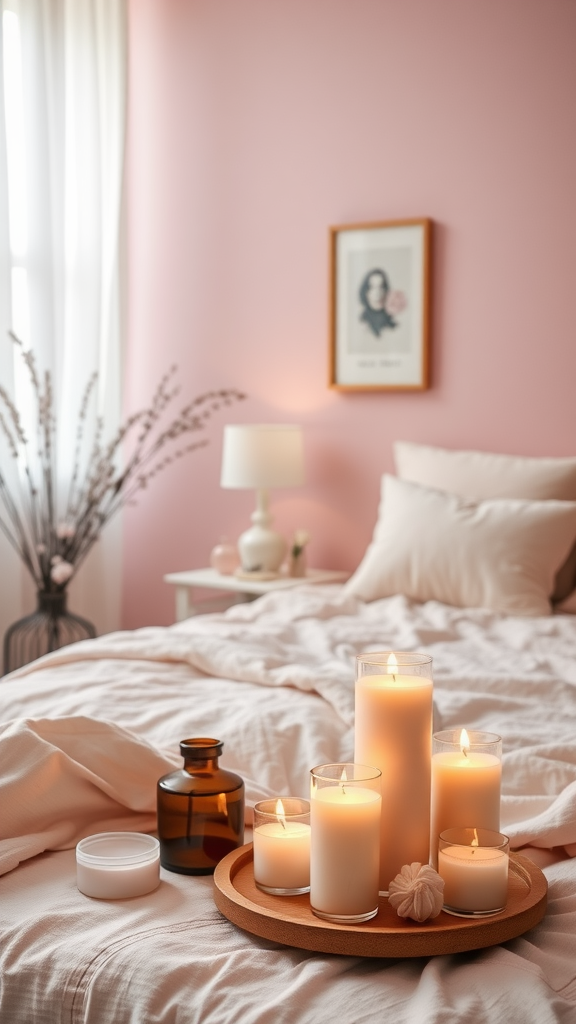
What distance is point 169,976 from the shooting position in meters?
1.08

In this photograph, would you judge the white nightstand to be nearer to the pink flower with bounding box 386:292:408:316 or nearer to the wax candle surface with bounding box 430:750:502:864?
the pink flower with bounding box 386:292:408:316

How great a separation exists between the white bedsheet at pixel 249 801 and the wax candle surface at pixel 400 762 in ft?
0.37

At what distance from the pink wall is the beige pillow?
0.58 feet

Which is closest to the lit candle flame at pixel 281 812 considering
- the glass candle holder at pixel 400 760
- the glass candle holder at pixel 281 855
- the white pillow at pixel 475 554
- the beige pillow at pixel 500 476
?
the glass candle holder at pixel 281 855

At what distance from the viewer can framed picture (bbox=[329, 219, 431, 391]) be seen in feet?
12.2

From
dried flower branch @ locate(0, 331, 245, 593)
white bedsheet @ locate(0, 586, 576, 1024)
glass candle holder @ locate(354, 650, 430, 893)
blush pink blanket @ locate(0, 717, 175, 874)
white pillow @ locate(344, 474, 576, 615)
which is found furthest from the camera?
dried flower branch @ locate(0, 331, 245, 593)

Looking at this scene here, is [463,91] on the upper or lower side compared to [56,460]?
upper

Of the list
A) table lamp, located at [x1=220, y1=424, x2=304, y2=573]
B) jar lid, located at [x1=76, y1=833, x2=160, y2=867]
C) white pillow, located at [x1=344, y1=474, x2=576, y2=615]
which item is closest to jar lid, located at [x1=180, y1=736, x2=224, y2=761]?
jar lid, located at [x1=76, y1=833, x2=160, y2=867]

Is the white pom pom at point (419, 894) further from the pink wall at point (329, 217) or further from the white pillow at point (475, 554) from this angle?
the pink wall at point (329, 217)

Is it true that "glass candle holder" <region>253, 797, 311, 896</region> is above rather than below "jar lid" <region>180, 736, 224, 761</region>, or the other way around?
below

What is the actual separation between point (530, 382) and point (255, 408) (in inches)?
43.6

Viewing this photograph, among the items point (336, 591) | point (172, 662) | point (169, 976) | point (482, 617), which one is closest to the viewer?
point (169, 976)

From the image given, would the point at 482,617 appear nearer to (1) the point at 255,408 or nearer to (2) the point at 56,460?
(1) the point at 255,408

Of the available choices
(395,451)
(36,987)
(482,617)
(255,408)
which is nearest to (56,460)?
(255,408)
